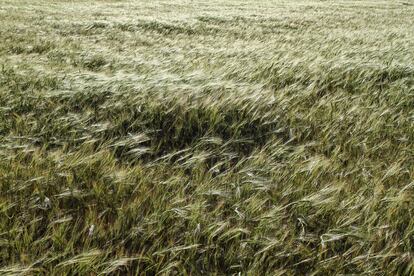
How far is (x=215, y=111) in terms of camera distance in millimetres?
2863

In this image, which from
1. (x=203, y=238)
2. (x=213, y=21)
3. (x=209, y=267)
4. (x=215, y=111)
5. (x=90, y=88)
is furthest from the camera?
(x=213, y=21)

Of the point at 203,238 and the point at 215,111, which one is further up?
the point at 215,111

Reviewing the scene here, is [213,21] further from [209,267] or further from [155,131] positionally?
[209,267]

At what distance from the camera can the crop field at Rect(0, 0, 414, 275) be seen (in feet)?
4.94

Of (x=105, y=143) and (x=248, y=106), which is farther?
(x=248, y=106)

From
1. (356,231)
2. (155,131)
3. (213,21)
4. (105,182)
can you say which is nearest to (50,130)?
(155,131)

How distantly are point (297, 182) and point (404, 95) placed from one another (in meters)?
2.32

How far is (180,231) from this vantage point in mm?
1649

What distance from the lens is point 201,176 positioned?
2.08m

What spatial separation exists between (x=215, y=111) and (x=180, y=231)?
139cm

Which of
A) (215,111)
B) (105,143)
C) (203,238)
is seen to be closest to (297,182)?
(203,238)

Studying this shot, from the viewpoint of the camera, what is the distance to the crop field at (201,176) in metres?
1.50

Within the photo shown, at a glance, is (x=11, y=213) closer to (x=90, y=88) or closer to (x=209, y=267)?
(x=209, y=267)

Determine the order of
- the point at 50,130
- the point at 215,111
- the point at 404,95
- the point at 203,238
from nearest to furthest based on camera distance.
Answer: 1. the point at 203,238
2. the point at 50,130
3. the point at 215,111
4. the point at 404,95
